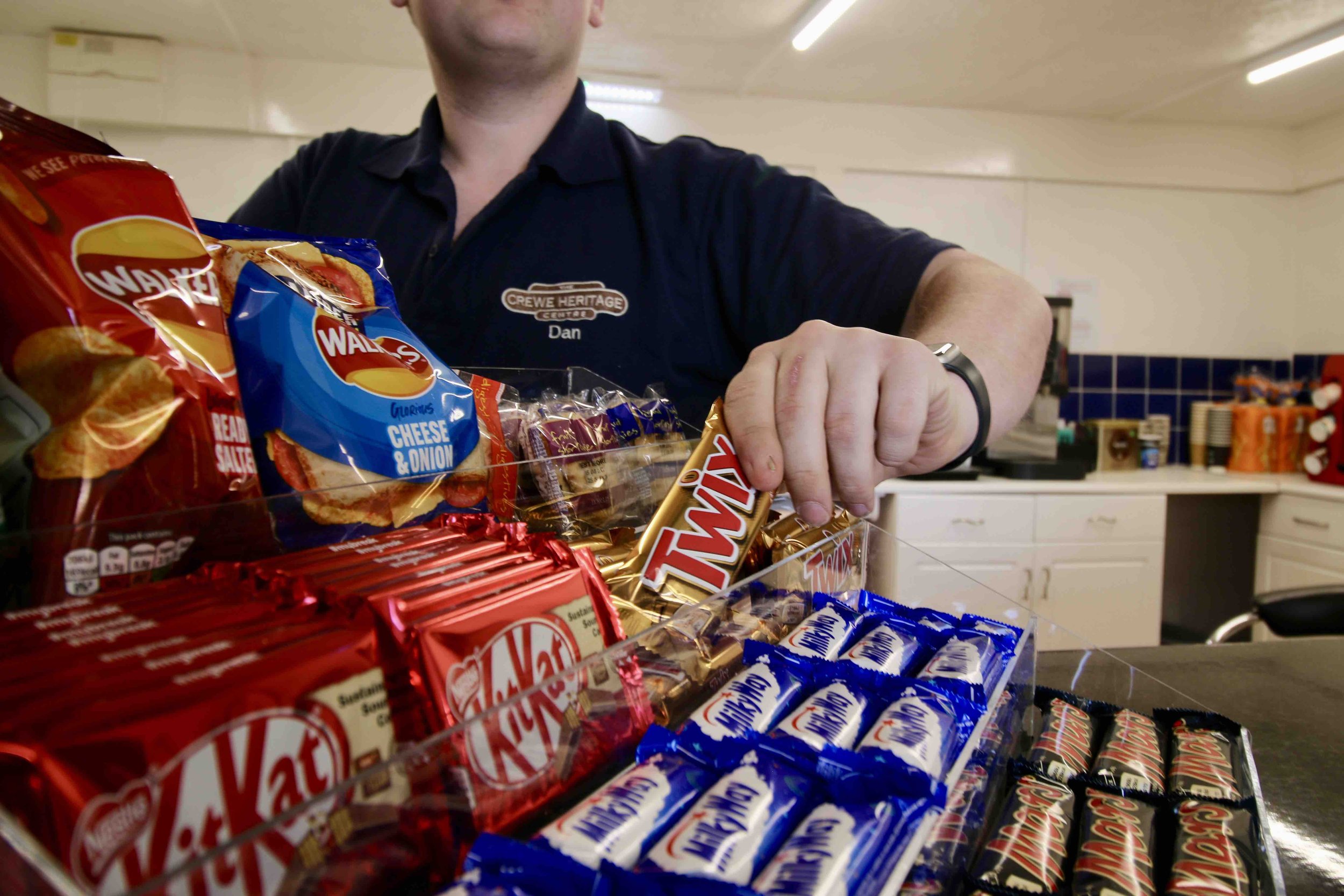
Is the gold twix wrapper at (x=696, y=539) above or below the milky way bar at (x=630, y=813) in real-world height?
above

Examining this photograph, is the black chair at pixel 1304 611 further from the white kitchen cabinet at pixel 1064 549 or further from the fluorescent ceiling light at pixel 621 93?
the fluorescent ceiling light at pixel 621 93

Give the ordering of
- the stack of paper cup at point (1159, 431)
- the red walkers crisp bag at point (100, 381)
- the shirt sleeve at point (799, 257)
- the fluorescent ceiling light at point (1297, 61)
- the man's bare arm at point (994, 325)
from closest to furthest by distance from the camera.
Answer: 1. the red walkers crisp bag at point (100, 381)
2. the man's bare arm at point (994, 325)
3. the shirt sleeve at point (799, 257)
4. the fluorescent ceiling light at point (1297, 61)
5. the stack of paper cup at point (1159, 431)

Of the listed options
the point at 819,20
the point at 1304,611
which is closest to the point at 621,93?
the point at 819,20

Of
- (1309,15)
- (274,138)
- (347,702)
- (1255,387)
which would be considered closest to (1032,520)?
(1255,387)

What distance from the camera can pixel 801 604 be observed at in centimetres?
55

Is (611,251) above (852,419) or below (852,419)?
above

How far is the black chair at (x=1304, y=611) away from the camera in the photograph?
1.26 metres

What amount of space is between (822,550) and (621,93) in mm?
3232

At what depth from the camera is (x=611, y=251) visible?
1138mm

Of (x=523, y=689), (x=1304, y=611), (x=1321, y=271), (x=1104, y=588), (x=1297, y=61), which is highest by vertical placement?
(x=1297, y=61)

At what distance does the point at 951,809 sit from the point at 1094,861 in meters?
0.09

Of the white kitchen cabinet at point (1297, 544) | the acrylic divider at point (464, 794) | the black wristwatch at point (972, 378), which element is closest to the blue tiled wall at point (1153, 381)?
the white kitchen cabinet at point (1297, 544)

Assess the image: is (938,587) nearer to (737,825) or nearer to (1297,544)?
(737,825)

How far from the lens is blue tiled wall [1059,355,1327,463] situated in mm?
3717
